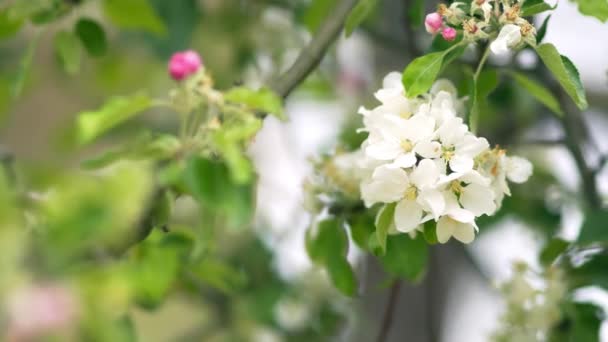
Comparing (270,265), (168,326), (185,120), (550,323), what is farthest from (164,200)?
(168,326)

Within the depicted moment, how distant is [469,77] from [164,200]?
0.77 feet

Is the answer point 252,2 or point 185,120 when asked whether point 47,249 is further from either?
point 252,2

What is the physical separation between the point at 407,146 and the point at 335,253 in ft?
0.66

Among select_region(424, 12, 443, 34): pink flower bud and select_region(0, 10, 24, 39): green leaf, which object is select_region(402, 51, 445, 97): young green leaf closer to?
select_region(424, 12, 443, 34): pink flower bud

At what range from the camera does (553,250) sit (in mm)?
842

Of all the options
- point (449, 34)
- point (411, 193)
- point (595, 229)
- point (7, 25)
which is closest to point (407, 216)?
point (411, 193)

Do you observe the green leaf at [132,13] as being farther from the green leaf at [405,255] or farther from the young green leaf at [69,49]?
the green leaf at [405,255]

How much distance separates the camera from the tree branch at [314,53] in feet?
2.29

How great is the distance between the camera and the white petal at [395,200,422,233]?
0.58 metres

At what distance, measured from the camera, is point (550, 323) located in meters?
0.87

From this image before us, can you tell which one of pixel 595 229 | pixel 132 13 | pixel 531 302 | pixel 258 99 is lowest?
pixel 531 302

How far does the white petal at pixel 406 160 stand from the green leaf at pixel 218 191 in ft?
0.31

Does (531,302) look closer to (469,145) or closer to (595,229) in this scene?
(595,229)

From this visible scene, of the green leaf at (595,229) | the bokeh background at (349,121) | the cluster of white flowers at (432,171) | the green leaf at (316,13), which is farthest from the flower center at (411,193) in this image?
the green leaf at (316,13)
